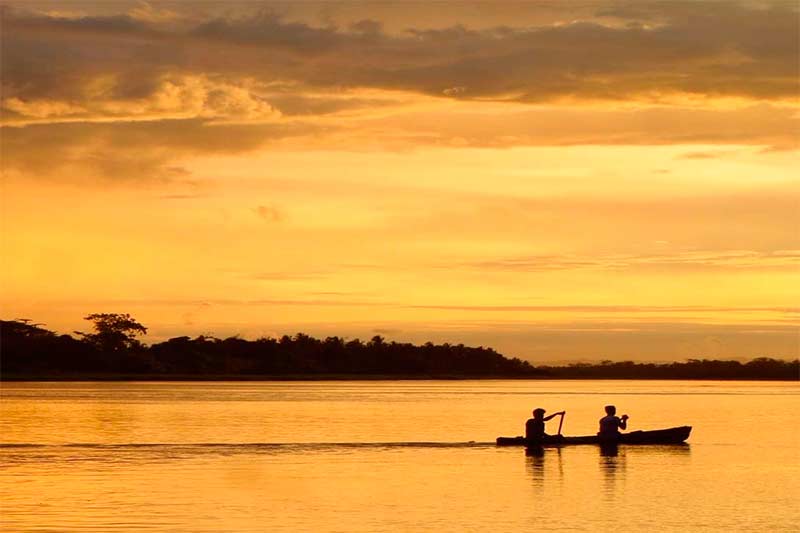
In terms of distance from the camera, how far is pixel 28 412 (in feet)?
291

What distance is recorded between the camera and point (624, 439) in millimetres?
53656

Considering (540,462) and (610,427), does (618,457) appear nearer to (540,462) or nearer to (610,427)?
(610,427)

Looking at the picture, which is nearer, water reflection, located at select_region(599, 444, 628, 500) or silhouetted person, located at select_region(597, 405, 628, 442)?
water reflection, located at select_region(599, 444, 628, 500)

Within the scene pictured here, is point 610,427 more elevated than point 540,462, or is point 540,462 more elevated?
point 610,427

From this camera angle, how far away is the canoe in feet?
174

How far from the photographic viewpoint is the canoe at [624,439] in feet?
174

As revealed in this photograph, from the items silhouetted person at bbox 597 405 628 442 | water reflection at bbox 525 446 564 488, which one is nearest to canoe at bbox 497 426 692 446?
silhouetted person at bbox 597 405 628 442

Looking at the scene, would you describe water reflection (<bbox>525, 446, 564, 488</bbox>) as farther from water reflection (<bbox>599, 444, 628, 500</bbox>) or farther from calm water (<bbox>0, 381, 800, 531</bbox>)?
water reflection (<bbox>599, 444, 628, 500</bbox>)

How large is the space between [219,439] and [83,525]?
2995 centimetres

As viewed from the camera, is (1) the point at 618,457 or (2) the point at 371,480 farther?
(1) the point at 618,457

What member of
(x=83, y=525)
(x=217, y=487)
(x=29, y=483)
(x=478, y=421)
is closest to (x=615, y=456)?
(x=217, y=487)

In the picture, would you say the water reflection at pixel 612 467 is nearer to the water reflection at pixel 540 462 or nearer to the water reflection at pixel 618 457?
the water reflection at pixel 618 457

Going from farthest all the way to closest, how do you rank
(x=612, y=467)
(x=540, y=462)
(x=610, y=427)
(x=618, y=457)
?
(x=610, y=427) → (x=618, y=457) → (x=540, y=462) → (x=612, y=467)

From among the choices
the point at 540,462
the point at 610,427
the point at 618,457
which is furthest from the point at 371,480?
the point at 610,427
